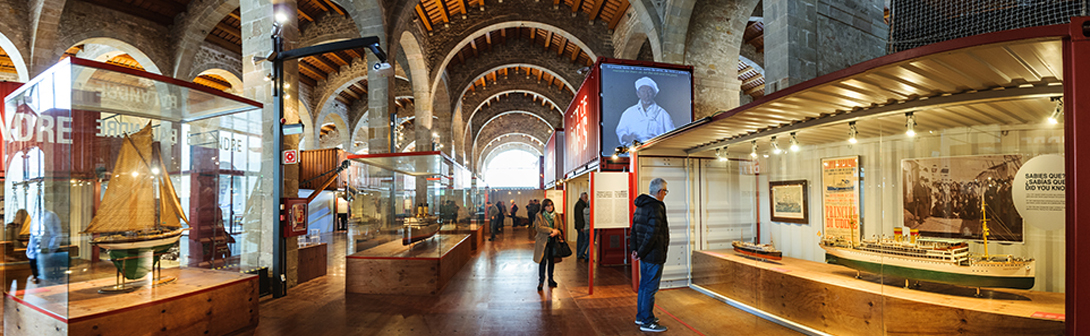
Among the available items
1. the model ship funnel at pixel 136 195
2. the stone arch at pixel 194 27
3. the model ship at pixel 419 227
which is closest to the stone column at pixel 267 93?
the model ship funnel at pixel 136 195

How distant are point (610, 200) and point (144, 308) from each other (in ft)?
16.8

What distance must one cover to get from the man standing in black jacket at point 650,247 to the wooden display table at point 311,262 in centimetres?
564

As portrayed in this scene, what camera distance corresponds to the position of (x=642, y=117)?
827 centimetres

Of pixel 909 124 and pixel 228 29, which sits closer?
pixel 909 124

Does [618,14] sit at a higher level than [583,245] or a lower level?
higher

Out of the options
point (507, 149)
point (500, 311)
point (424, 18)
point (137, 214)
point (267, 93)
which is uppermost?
point (424, 18)

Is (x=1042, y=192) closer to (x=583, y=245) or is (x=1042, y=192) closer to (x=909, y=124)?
(x=909, y=124)

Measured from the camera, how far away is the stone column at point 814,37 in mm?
6555

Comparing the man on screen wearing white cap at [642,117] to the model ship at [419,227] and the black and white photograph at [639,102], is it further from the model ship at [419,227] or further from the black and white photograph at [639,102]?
the model ship at [419,227]

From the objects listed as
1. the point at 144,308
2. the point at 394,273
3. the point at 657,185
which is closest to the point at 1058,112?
the point at 657,185

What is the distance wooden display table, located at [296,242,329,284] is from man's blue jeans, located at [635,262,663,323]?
5.67 m

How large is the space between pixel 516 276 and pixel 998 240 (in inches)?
245

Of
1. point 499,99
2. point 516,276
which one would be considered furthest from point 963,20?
point 499,99

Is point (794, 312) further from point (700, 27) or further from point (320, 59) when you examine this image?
point (320, 59)
